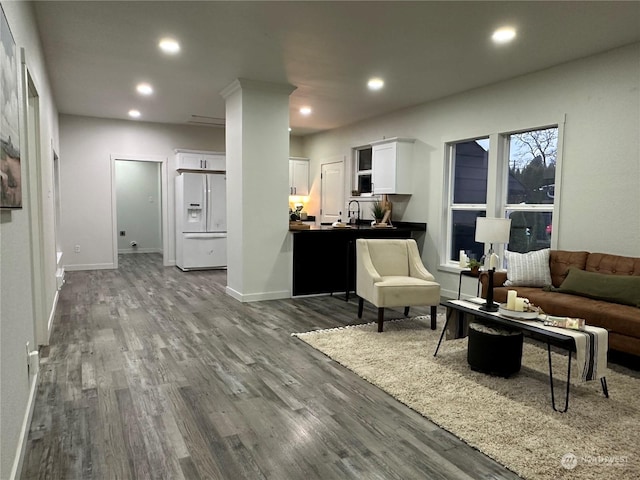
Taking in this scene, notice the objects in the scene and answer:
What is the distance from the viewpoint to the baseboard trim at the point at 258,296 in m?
5.43

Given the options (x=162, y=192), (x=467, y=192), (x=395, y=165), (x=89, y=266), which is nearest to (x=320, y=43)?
(x=395, y=165)

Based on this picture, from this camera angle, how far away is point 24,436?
2113mm

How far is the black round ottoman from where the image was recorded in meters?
3.05

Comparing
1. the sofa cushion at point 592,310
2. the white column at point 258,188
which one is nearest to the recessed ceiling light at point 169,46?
the white column at point 258,188

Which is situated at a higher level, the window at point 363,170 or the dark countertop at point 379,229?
the window at point 363,170

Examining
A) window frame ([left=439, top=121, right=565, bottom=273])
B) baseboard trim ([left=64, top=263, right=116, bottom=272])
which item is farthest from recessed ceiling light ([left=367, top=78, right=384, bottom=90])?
baseboard trim ([left=64, top=263, right=116, bottom=272])

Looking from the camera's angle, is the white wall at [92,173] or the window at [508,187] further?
the white wall at [92,173]

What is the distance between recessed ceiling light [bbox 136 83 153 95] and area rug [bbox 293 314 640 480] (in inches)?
150

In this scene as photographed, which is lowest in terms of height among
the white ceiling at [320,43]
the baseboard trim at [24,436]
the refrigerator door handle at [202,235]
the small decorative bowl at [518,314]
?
the baseboard trim at [24,436]

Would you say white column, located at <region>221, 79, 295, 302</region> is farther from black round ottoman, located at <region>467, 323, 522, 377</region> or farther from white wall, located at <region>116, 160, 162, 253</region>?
white wall, located at <region>116, 160, 162, 253</region>

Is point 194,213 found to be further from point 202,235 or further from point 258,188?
point 258,188

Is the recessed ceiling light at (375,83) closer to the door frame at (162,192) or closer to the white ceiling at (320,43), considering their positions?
the white ceiling at (320,43)

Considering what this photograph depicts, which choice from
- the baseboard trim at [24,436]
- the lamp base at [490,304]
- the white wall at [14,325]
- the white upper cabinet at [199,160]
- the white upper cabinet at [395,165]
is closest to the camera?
the white wall at [14,325]

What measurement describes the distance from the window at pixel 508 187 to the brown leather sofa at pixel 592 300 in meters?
0.57
